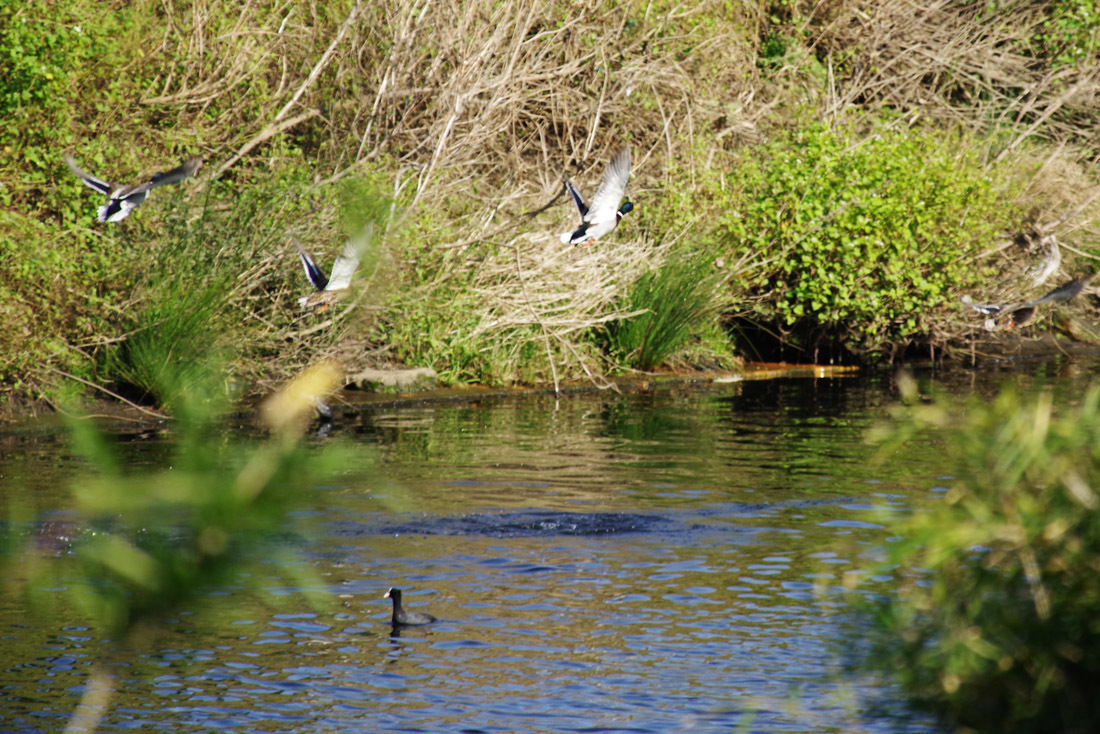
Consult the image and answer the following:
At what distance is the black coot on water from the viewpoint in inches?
351

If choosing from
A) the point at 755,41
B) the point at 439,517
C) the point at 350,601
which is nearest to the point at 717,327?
the point at 755,41

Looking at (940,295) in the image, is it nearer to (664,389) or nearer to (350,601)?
(664,389)

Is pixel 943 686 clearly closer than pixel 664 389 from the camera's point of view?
Yes

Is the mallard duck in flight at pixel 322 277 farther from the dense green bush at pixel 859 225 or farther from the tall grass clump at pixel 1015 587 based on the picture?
the dense green bush at pixel 859 225

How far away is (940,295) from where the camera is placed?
73.8 ft

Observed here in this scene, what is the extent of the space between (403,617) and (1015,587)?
6408 millimetres

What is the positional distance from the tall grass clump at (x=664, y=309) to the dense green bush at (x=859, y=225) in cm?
96

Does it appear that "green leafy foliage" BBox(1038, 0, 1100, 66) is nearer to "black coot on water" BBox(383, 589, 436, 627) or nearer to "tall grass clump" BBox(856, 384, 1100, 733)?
"black coot on water" BBox(383, 589, 436, 627)

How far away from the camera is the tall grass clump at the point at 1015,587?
271 centimetres

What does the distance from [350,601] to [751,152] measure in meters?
15.8

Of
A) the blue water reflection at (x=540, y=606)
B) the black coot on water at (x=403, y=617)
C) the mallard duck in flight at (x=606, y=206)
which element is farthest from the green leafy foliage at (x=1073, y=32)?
the black coot on water at (x=403, y=617)

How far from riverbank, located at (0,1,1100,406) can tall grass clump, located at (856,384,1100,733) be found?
36.4 ft

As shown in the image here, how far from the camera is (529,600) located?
9609 mm

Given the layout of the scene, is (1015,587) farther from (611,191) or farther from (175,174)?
(611,191)
